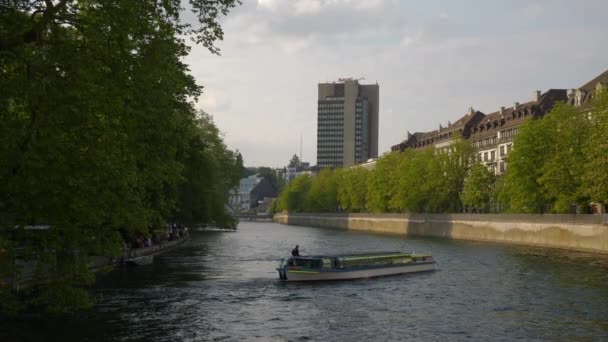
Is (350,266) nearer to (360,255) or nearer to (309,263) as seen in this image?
(360,255)

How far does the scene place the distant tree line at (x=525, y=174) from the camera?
78688 millimetres

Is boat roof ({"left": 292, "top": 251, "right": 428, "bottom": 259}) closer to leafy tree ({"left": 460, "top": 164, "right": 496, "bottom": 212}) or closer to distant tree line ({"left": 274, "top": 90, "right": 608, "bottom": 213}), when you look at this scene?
distant tree line ({"left": 274, "top": 90, "right": 608, "bottom": 213})

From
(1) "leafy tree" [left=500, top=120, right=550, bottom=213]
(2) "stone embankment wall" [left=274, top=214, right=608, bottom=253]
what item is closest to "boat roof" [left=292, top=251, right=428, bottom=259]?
(2) "stone embankment wall" [left=274, top=214, right=608, bottom=253]

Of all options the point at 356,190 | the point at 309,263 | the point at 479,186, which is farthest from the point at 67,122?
the point at 356,190

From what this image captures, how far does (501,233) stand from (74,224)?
82.6 metres

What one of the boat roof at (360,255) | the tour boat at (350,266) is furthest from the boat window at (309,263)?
the boat roof at (360,255)

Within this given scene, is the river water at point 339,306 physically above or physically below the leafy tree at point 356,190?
below

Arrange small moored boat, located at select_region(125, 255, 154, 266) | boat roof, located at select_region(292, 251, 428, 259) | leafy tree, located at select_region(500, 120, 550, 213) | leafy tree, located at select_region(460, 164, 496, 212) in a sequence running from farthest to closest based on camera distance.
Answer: leafy tree, located at select_region(460, 164, 496, 212) → leafy tree, located at select_region(500, 120, 550, 213) → small moored boat, located at select_region(125, 255, 154, 266) → boat roof, located at select_region(292, 251, 428, 259)

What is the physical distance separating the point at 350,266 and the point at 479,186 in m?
66.9

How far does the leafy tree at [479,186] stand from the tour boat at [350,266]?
57.5m

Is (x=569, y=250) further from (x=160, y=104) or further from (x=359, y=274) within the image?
(x=160, y=104)

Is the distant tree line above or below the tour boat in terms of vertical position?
above

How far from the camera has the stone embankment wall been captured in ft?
247

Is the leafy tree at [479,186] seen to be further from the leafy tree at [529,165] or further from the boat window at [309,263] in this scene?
the boat window at [309,263]
